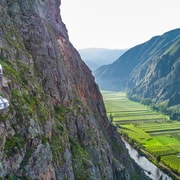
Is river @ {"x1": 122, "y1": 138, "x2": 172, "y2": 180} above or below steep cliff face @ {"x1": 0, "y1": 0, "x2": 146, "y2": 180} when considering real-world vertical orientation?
below

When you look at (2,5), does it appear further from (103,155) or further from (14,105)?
(103,155)

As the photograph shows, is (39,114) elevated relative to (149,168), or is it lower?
elevated

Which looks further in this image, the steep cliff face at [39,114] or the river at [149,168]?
the river at [149,168]

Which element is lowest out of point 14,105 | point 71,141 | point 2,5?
point 71,141

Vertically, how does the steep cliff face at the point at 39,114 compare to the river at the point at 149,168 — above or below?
above

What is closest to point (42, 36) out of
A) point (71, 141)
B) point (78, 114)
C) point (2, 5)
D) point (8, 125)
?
point (2, 5)

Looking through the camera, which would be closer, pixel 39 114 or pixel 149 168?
pixel 39 114

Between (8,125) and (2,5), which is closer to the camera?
(8,125)

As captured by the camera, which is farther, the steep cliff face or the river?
the river
